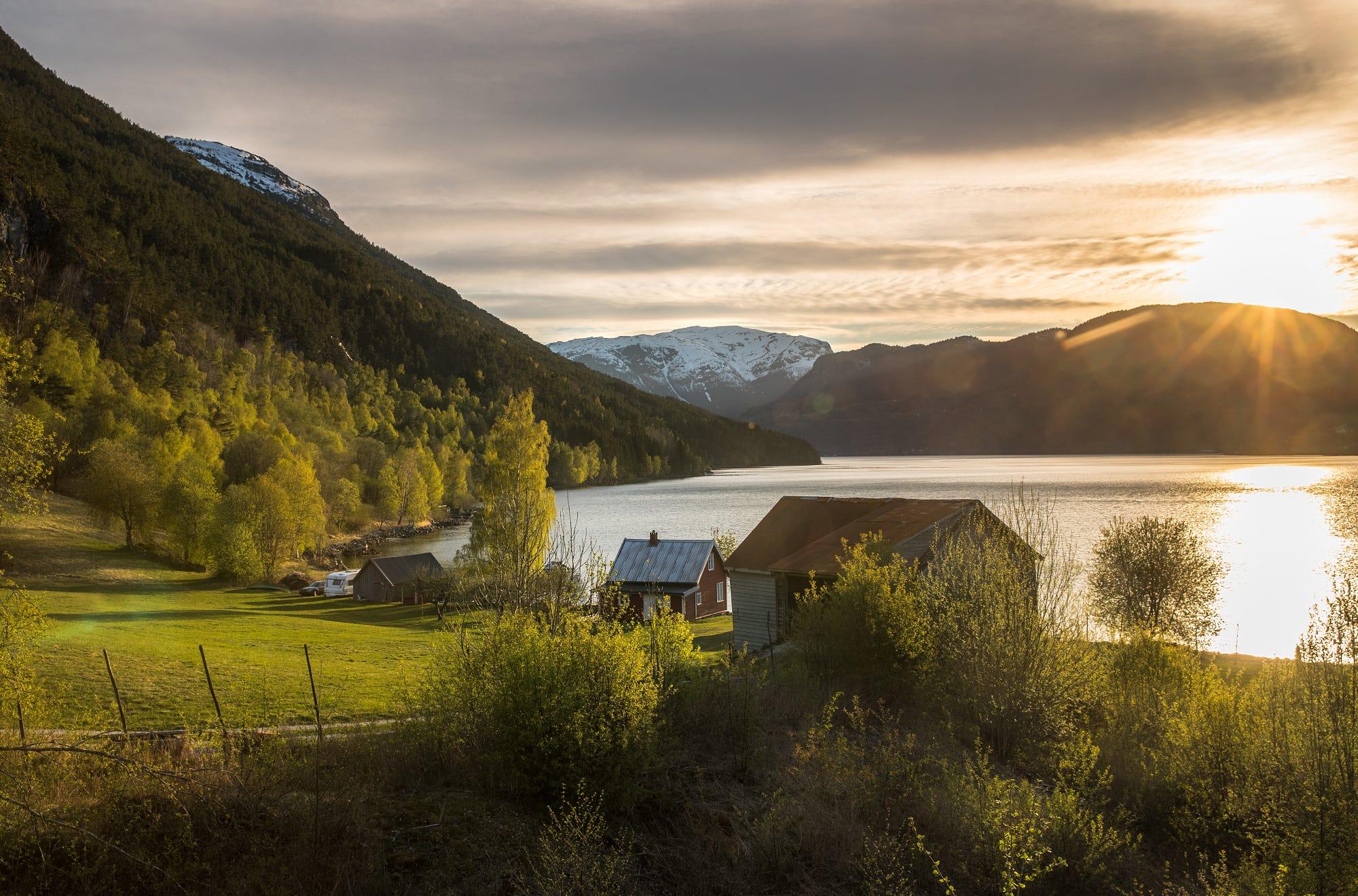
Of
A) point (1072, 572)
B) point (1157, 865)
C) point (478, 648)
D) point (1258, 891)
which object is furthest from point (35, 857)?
point (1072, 572)

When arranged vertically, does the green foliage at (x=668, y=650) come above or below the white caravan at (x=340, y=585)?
above

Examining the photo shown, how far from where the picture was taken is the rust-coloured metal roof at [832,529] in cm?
2875

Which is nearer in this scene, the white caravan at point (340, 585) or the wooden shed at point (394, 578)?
the wooden shed at point (394, 578)

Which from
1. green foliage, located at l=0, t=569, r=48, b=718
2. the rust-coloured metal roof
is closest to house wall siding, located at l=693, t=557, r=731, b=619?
the rust-coloured metal roof

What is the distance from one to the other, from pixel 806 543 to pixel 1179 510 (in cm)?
7452

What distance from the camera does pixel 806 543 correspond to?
33344mm

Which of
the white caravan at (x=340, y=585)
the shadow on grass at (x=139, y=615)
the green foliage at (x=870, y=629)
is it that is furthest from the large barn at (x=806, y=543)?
the white caravan at (x=340, y=585)

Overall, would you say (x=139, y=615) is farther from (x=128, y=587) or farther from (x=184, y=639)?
(x=128, y=587)

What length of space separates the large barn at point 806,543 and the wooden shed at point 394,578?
26274 mm

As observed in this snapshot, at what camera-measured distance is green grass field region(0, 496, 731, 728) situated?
1822cm

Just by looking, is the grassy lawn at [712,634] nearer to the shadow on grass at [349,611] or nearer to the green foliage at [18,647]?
the shadow on grass at [349,611]

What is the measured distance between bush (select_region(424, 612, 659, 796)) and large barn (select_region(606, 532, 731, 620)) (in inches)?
1132

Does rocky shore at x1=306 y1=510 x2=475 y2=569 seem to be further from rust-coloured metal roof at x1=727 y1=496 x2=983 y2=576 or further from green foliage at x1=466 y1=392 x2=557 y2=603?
rust-coloured metal roof at x1=727 y1=496 x2=983 y2=576

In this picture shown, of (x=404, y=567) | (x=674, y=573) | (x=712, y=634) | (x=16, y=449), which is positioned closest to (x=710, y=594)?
(x=674, y=573)
